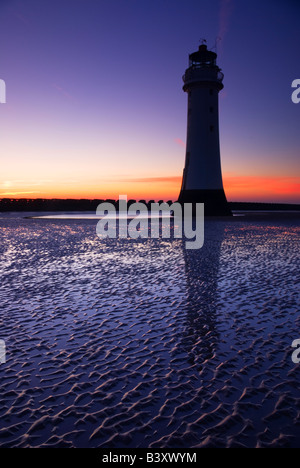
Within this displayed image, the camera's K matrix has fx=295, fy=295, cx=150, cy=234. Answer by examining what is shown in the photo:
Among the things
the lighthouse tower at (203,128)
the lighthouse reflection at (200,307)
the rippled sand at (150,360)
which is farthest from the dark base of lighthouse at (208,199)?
the rippled sand at (150,360)

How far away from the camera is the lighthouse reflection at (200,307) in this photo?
3.94 m

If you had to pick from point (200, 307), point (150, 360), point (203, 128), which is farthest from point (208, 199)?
point (150, 360)

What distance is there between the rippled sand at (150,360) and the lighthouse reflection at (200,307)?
0.03 metres

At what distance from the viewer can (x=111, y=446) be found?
2357mm

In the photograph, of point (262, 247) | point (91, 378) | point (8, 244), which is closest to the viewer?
point (91, 378)

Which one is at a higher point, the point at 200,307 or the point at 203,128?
the point at 203,128

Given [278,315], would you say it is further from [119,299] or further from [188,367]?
[119,299]

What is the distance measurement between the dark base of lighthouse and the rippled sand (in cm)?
2169

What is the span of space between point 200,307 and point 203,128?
25.6 meters

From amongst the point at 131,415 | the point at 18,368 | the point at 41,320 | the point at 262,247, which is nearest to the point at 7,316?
the point at 41,320

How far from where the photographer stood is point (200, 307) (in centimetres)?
543

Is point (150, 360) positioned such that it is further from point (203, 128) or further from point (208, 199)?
point (203, 128)

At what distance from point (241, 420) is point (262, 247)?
10.4m

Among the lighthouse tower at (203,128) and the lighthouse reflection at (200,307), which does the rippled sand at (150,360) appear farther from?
the lighthouse tower at (203,128)
